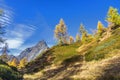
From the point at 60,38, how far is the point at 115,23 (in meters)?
39.6

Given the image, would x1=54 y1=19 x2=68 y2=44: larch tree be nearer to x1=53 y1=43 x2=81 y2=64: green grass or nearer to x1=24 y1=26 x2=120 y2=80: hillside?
x1=53 y1=43 x2=81 y2=64: green grass

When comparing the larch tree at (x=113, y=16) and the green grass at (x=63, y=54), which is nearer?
the green grass at (x=63, y=54)

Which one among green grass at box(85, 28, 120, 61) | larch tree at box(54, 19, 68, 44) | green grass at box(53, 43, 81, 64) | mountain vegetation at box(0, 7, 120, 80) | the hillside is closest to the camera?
the hillside

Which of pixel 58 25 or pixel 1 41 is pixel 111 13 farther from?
pixel 1 41

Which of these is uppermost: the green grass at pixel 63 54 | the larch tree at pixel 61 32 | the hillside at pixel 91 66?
the larch tree at pixel 61 32

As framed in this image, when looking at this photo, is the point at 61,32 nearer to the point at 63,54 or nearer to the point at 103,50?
the point at 63,54

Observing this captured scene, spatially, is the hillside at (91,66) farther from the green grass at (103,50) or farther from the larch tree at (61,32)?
the larch tree at (61,32)

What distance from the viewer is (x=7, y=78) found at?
26297mm

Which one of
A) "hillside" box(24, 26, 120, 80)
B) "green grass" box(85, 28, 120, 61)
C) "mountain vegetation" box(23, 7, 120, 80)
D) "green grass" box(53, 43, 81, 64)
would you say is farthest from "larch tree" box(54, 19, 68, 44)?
"green grass" box(85, 28, 120, 61)

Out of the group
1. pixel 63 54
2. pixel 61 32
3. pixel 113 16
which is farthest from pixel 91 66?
pixel 61 32

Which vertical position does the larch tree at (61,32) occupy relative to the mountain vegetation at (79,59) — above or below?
above

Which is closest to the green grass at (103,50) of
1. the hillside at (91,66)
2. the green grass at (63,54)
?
the hillside at (91,66)

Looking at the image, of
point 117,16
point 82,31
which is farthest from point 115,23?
point 82,31

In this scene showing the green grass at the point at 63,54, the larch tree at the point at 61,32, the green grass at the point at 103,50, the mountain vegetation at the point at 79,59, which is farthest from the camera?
the larch tree at the point at 61,32
